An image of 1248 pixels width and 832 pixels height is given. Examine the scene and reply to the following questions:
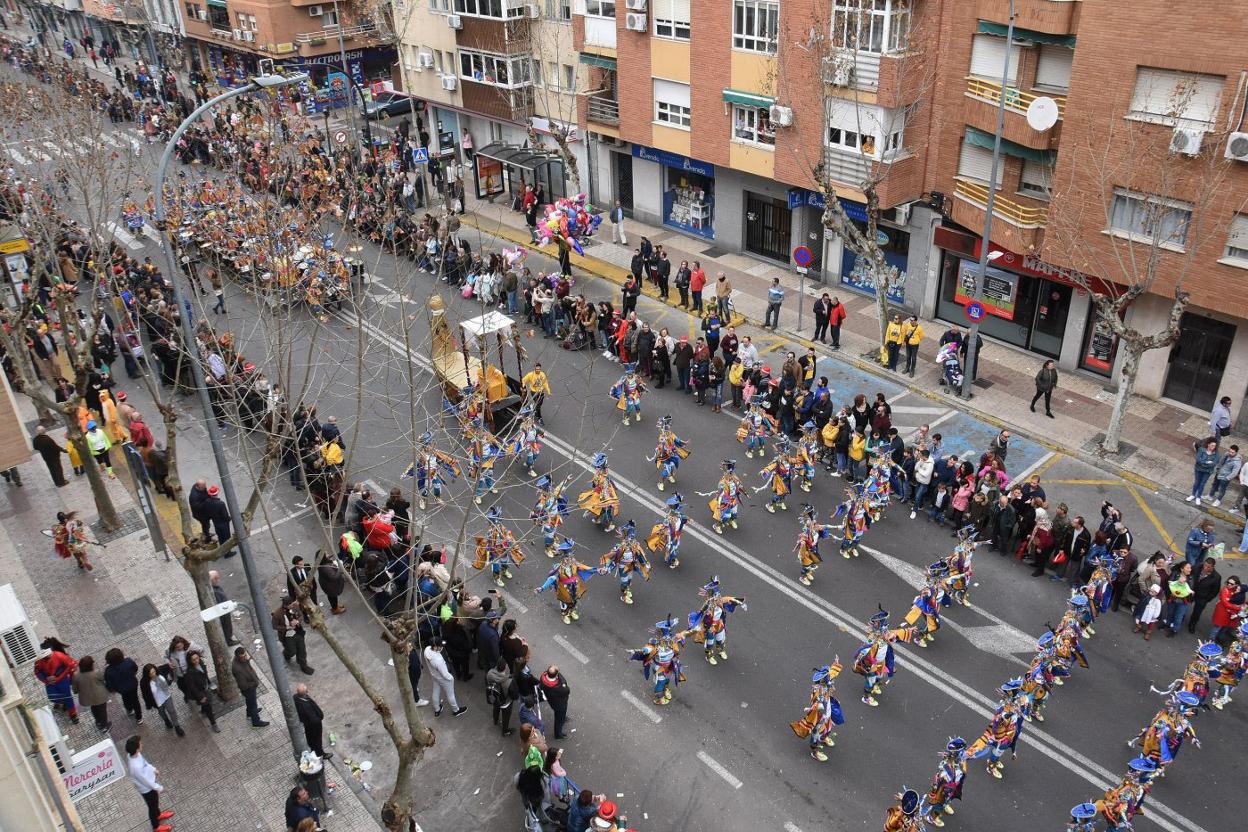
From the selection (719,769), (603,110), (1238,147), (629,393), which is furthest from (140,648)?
(603,110)

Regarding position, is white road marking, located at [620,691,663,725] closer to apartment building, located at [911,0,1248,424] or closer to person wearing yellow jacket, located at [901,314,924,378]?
→ person wearing yellow jacket, located at [901,314,924,378]

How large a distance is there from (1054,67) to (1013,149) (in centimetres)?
191

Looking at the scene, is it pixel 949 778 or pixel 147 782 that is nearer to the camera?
pixel 949 778

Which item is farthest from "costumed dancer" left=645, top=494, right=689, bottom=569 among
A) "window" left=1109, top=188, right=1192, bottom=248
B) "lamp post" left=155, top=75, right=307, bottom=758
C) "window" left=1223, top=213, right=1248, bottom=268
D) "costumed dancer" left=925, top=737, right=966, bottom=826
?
"window" left=1223, top=213, right=1248, bottom=268

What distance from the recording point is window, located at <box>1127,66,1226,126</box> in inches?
741

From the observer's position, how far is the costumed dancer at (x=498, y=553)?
16812 millimetres

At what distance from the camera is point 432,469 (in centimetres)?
1817

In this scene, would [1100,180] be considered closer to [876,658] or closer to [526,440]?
[876,658]

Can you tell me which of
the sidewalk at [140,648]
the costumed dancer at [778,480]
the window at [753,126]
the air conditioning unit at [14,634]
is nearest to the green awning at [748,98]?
the window at [753,126]

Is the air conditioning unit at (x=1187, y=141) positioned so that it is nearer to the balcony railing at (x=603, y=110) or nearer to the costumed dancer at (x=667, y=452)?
the costumed dancer at (x=667, y=452)

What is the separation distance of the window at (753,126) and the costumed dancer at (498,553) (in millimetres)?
15762

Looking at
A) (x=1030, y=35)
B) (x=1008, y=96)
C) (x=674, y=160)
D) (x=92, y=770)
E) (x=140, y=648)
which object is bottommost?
(x=140, y=648)

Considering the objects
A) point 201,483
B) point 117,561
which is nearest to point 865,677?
point 201,483

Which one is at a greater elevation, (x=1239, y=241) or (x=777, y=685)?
(x=1239, y=241)
